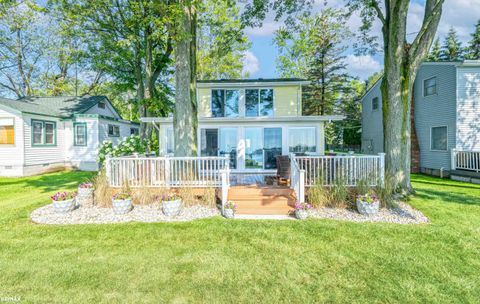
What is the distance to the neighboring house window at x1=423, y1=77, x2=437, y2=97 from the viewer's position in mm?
12433

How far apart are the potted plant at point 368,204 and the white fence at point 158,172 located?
137 inches

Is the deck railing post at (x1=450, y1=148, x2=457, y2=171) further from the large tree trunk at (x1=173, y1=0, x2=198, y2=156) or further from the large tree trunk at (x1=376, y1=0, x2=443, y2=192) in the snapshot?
the large tree trunk at (x1=173, y1=0, x2=198, y2=156)

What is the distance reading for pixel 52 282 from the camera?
3.13 m

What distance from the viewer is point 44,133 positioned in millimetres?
13453

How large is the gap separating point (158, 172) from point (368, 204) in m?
5.70

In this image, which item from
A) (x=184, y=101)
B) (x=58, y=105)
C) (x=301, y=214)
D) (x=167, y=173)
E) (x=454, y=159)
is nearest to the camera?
(x=301, y=214)

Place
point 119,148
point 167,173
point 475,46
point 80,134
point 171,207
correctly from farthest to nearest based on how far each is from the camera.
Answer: point 475,46 → point 80,134 → point 119,148 → point 167,173 → point 171,207

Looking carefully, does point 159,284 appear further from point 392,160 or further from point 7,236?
point 392,160

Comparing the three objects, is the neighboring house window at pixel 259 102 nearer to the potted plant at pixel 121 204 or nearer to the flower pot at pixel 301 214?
the flower pot at pixel 301 214

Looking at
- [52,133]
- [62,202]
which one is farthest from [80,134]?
[62,202]

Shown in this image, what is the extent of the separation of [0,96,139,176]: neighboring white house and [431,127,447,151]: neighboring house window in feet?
64.9

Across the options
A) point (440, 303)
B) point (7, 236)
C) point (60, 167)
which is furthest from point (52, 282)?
point (60, 167)

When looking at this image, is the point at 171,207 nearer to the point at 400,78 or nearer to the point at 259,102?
the point at 400,78

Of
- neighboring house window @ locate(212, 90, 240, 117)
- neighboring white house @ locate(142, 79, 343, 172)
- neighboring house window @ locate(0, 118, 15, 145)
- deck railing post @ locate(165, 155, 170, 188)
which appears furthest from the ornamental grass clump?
neighboring house window @ locate(0, 118, 15, 145)
